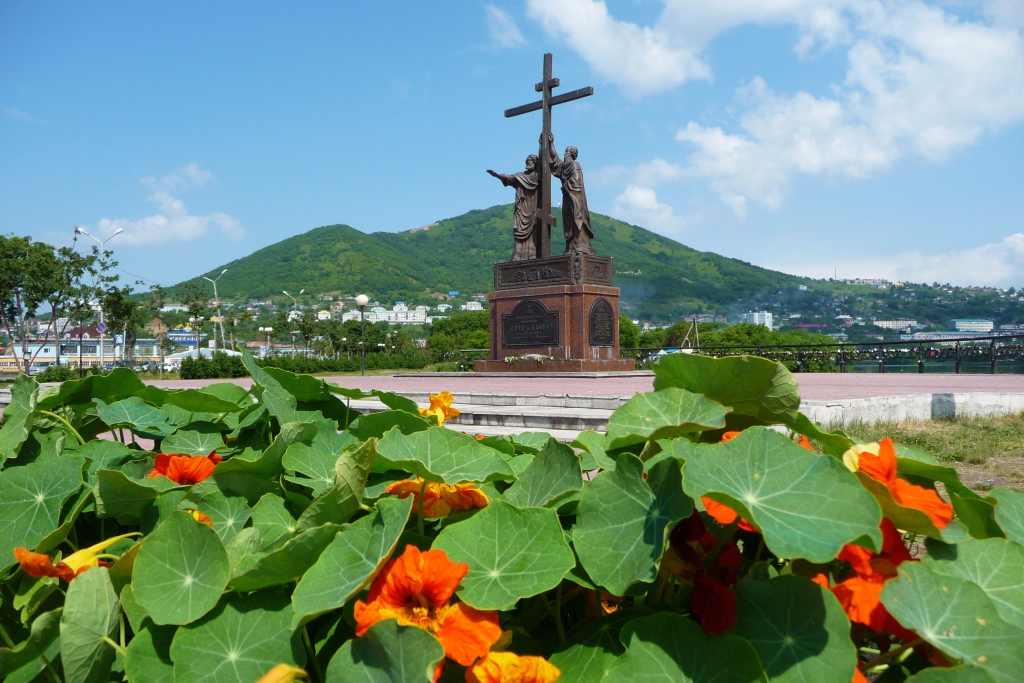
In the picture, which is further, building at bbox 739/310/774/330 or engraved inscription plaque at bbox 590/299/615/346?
building at bbox 739/310/774/330

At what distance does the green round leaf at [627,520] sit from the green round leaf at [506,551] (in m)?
0.03

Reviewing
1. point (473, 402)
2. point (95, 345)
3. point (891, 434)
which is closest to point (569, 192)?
point (473, 402)

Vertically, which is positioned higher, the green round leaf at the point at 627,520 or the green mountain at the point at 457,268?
the green mountain at the point at 457,268

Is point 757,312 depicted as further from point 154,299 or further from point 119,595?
point 119,595

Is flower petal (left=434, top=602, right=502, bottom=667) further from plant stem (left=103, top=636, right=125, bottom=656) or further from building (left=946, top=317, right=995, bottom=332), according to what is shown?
building (left=946, top=317, right=995, bottom=332)

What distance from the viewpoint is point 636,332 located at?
219 feet

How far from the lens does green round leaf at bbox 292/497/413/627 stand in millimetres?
629

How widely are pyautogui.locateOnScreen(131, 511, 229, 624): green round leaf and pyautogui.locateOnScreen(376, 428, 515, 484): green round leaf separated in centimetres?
22

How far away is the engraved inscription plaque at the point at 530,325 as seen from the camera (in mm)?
16719

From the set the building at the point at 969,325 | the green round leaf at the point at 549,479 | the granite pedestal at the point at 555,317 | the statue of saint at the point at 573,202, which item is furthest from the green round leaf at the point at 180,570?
the building at the point at 969,325

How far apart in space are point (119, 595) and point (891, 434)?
589 centimetres

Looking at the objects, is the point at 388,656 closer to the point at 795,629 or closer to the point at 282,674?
the point at 282,674

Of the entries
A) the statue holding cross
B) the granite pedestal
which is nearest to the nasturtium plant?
the granite pedestal

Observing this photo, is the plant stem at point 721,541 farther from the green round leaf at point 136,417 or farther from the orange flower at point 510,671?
the green round leaf at point 136,417
